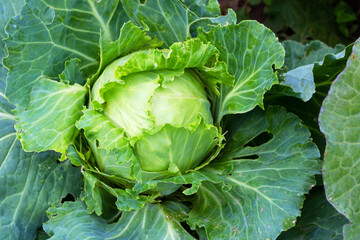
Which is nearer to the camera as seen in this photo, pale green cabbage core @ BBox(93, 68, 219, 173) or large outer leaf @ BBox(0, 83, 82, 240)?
pale green cabbage core @ BBox(93, 68, 219, 173)

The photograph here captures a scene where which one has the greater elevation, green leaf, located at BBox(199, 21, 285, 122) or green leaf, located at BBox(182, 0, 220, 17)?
green leaf, located at BBox(182, 0, 220, 17)

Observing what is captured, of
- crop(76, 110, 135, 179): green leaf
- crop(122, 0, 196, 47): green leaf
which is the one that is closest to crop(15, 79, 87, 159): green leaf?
crop(76, 110, 135, 179): green leaf

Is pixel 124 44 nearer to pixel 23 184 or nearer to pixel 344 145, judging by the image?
pixel 23 184

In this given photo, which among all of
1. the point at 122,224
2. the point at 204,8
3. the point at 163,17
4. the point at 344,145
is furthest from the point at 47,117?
the point at 344,145

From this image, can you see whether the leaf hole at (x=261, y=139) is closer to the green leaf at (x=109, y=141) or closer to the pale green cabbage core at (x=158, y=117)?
the pale green cabbage core at (x=158, y=117)

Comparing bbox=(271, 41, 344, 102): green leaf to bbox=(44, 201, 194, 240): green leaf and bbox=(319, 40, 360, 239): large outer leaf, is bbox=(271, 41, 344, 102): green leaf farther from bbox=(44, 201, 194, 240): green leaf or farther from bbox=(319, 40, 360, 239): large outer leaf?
bbox=(44, 201, 194, 240): green leaf

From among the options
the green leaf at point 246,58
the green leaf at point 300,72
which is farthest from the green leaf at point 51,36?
the green leaf at point 300,72

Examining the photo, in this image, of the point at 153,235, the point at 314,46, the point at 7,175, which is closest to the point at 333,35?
the point at 314,46

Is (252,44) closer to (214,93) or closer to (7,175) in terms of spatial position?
(214,93)
